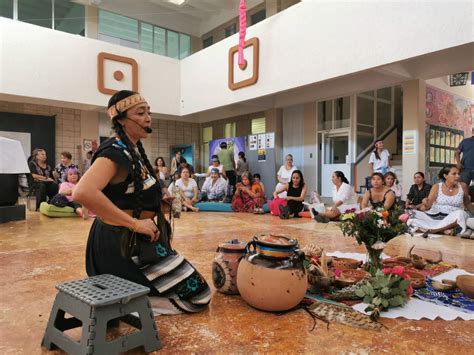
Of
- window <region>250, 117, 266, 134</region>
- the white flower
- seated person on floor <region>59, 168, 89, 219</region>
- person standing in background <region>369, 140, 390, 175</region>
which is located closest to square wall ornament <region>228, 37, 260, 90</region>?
window <region>250, 117, 266, 134</region>

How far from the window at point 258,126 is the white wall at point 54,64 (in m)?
2.88

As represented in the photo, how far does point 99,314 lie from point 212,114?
10008mm

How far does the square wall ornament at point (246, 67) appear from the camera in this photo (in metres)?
7.29

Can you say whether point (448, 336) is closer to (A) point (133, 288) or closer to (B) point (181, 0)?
(A) point (133, 288)

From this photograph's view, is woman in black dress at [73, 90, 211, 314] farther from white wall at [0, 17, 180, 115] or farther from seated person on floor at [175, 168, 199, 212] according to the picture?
white wall at [0, 17, 180, 115]

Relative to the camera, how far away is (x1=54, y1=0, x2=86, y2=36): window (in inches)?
334

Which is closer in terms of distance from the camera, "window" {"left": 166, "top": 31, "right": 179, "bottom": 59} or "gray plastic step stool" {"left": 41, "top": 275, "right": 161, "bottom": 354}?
"gray plastic step stool" {"left": 41, "top": 275, "right": 161, "bottom": 354}

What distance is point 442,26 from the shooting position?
15.0 ft

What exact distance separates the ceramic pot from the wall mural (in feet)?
19.5

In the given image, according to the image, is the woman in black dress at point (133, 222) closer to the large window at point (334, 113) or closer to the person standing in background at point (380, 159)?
the person standing in background at point (380, 159)

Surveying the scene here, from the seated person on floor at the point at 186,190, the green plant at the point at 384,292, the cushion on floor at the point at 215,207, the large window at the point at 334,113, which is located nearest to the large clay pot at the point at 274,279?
the green plant at the point at 384,292

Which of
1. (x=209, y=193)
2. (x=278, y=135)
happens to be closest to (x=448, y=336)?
(x=209, y=193)

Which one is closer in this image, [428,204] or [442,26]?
[442,26]

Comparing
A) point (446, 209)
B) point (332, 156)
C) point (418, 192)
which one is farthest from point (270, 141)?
point (446, 209)
